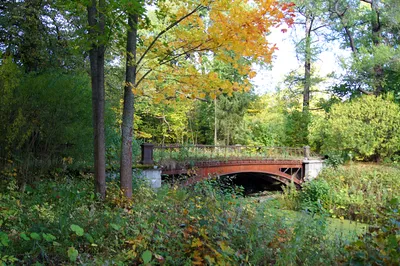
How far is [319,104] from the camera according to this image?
912 inches

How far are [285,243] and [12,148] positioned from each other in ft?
17.3

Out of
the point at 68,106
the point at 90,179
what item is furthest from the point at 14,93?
the point at 90,179

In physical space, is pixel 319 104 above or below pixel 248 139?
above

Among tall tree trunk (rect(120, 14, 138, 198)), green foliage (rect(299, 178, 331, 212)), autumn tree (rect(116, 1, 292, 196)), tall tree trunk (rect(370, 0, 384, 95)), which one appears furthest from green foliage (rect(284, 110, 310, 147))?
tall tree trunk (rect(120, 14, 138, 198))

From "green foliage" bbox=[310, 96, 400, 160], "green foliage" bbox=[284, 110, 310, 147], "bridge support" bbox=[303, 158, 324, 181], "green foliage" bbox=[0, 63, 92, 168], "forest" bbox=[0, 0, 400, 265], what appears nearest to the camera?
"forest" bbox=[0, 0, 400, 265]

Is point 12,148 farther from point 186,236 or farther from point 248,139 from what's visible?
point 248,139

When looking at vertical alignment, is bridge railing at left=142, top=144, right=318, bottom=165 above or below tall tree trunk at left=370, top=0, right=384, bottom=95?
below

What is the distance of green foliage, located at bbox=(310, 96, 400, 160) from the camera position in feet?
56.3

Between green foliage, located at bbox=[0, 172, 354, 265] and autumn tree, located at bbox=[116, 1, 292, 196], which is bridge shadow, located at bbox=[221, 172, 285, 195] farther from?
green foliage, located at bbox=[0, 172, 354, 265]

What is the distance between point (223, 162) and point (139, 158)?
3967 millimetres

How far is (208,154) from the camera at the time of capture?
43.9 feet

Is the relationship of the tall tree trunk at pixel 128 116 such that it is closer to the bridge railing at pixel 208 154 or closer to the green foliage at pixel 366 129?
the bridge railing at pixel 208 154

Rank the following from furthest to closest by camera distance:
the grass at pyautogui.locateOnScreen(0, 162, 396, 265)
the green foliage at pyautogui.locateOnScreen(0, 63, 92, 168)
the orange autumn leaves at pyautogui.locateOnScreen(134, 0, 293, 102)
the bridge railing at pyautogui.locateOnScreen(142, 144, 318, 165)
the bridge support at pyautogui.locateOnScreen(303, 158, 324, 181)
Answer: the bridge support at pyautogui.locateOnScreen(303, 158, 324, 181), the bridge railing at pyautogui.locateOnScreen(142, 144, 318, 165), the green foliage at pyautogui.locateOnScreen(0, 63, 92, 168), the orange autumn leaves at pyautogui.locateOnScreen(134, 0, 293, 102), the grass at pyautogui.locateOnScreen(0, 162, 396, 265)

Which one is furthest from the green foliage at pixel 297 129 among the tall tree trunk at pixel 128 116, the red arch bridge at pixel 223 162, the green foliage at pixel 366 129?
the tall tree trunk at pixel 128 116
